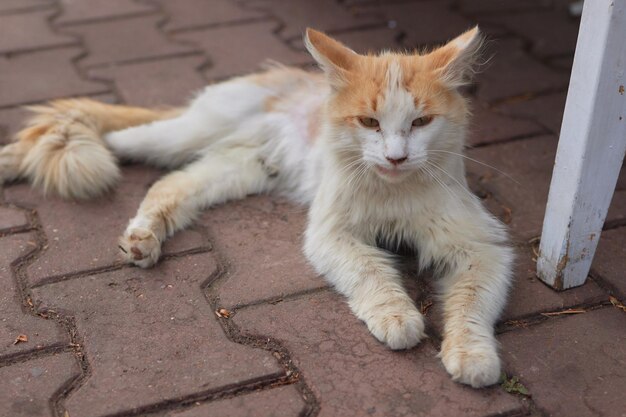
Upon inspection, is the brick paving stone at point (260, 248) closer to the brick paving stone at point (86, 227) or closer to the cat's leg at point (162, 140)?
the brick paving stone at point (86, 227)

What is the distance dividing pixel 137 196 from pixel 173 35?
1.73 metres

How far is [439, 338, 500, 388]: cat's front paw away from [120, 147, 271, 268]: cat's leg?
3.83 ft

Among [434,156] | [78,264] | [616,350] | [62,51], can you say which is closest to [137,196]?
[78,264]

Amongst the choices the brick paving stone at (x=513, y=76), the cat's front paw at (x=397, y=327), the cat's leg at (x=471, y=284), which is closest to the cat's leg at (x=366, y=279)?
the cat's front paw at (x=397, y=327)

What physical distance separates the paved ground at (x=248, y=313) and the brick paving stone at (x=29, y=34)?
1.41ft

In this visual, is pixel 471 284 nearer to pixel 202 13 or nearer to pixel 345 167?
pixel 345 167

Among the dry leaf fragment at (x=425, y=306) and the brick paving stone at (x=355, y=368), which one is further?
the dry leaf fragment at (x=425, y=306)

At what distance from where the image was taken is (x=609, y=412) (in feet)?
7.57

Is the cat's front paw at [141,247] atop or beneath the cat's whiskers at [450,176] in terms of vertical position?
beneath

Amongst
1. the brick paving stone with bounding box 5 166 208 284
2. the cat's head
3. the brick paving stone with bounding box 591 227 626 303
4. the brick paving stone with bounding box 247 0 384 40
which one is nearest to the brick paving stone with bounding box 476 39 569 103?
the brick paving stone with bounding box 247 0 384 40

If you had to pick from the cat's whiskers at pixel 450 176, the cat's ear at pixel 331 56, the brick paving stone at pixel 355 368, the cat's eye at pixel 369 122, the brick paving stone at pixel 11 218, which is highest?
the cat's ear at pixel 331 56

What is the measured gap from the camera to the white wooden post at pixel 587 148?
2.39m

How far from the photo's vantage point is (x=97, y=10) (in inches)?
205

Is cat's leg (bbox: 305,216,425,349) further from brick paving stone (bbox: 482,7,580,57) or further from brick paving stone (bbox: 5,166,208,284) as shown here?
brick paving stone (bbox: 482,7,580,57)
